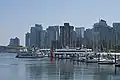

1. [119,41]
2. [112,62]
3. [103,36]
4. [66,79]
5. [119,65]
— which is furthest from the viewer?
[103,36]

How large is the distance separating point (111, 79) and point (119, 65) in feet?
86.9

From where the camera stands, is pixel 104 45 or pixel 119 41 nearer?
pixel 104 45

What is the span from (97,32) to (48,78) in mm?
141748

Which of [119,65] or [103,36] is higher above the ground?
[103,36]

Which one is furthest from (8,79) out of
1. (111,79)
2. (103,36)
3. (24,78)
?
(103,36)

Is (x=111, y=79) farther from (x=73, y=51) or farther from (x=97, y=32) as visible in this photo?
(x=97, y=32)

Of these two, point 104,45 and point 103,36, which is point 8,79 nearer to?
point 104,45

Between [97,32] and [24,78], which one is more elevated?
[97,32]

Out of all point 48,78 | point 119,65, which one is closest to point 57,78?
point 48,78

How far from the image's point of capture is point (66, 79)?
185 ft

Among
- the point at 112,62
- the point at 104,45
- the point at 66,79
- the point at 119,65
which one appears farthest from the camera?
the point at 104,45

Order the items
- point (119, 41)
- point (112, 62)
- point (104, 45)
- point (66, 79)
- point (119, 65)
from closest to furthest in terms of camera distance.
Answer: point (66, 79), point (119, 65), point (112, 62), point (104, 45), point (119, 41)

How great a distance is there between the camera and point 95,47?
488 feet

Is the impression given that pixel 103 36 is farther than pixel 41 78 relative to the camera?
Yes
